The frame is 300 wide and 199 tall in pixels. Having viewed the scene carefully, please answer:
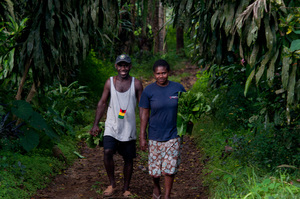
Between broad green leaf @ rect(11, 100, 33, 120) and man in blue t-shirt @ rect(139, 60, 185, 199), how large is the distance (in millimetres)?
1786

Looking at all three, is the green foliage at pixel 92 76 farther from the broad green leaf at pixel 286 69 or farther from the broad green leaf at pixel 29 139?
the broad green leaf at pixel 286 69

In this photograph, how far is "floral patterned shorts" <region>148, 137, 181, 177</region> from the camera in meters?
4.70

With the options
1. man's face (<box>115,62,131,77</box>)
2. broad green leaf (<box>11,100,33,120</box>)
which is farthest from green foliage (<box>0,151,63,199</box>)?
man's face (<box>115,62,131,77</box>)

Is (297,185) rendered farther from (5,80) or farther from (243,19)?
(5,80)

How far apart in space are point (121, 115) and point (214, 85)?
13.9 ft

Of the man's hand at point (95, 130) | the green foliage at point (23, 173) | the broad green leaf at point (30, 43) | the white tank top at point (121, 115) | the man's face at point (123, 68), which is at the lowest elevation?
the green foliage at point (23, 173)

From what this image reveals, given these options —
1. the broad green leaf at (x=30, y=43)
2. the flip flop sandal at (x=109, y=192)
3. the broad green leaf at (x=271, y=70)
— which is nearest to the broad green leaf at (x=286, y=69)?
the broad green leaf at (x=271, y=70)

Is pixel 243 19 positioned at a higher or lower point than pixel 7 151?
higher

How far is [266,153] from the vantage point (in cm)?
511

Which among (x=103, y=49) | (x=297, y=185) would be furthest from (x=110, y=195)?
Result: (x=103, y=49)

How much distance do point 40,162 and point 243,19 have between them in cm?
389

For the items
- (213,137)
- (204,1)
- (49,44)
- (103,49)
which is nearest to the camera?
(204,1)

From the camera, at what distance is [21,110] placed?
5.40 meters

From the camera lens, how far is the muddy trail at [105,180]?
5371mm
